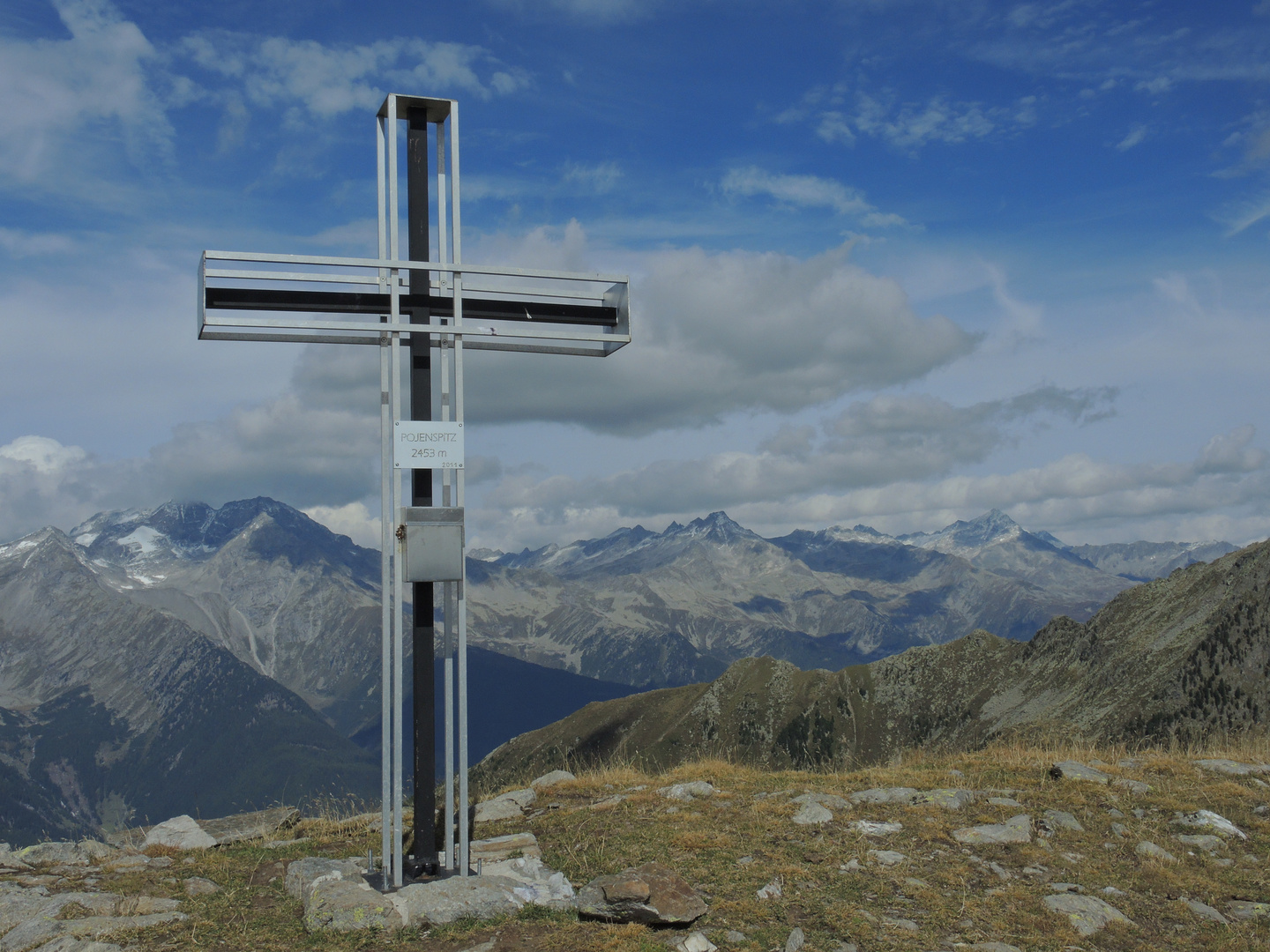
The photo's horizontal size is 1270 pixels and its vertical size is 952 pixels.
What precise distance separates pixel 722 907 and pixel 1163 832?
A: 23.9ft

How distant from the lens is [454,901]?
32.8 ft

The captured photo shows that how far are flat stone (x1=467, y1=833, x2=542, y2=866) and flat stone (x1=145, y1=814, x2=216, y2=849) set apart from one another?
4560 millimetres

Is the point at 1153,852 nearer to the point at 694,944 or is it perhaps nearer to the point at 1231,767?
the point at 1231,767

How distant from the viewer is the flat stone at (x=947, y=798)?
14165mm

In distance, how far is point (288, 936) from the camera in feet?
30.8

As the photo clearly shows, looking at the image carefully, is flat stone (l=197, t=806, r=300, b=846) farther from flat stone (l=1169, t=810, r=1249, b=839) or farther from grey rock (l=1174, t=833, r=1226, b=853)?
flat stone (l=1169, t=810, r=1249, b=839)

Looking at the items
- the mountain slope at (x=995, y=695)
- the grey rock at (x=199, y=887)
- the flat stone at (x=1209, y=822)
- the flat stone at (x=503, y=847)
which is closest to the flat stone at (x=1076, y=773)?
the flat stone at (x=1209, y=822)

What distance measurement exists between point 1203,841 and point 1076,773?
324 cm

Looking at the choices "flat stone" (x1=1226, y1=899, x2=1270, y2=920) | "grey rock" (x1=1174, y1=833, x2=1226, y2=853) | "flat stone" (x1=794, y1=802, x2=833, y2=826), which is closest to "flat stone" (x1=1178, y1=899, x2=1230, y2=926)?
"flat stone" (x1=1226, y1=899, x2=1270, y2=920)

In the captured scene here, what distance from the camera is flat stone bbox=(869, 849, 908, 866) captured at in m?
11.6

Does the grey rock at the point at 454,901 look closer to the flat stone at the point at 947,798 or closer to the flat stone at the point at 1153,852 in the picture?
the flat stone at the point at 947,798

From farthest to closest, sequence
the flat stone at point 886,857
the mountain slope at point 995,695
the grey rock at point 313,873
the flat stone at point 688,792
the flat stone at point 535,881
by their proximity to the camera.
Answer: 1. the mountain slope at point 995,695
2. the flat stone at point 688,792
3. the flat stone at point 886,857
4. the grey rock at point 313,873
5. the flat stone at point 535,881

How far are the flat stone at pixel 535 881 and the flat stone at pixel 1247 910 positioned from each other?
7.68 metres

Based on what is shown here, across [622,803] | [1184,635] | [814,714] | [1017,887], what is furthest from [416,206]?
[814,714]
